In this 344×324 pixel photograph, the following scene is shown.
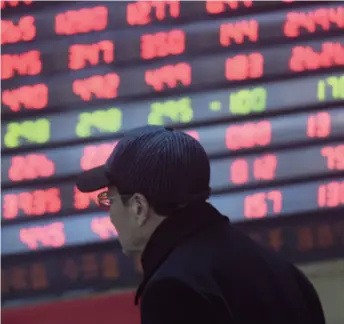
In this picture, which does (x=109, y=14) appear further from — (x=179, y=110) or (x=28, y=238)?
(x=28, y=238)

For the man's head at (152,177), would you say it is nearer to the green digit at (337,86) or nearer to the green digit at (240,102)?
the green digit at (240,102)

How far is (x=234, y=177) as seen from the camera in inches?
71.3

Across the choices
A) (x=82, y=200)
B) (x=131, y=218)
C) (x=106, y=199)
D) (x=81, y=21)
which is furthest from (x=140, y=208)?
(x=81, y=21)

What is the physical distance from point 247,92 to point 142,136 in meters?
0.87

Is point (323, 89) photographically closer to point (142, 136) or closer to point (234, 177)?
point (234, 177)

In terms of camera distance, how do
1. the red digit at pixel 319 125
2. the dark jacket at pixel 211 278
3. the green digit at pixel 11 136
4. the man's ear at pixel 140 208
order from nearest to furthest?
the dark jacket at pixel 211 278 < the man's ear at pixel 140 208 < the green digit at pixel 11 136 < the red digit at pixel 319 125

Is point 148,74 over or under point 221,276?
over

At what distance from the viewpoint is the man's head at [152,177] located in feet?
3.16

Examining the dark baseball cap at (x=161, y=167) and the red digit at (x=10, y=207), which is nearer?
the dark baseball cap at (x=161, y=167)

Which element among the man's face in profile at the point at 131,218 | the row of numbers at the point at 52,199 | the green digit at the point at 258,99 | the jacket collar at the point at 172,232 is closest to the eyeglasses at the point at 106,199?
the man's face in profile at the point at 131,218

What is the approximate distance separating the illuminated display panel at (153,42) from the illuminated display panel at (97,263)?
1.63 feet

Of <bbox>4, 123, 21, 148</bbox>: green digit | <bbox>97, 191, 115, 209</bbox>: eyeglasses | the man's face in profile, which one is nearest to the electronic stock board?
<bbox>4, 123, 21, 148</bbox>: green digit

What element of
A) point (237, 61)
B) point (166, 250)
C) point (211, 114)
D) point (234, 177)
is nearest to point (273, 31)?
point (237, 61)

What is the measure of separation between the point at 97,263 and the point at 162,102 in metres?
0.47
